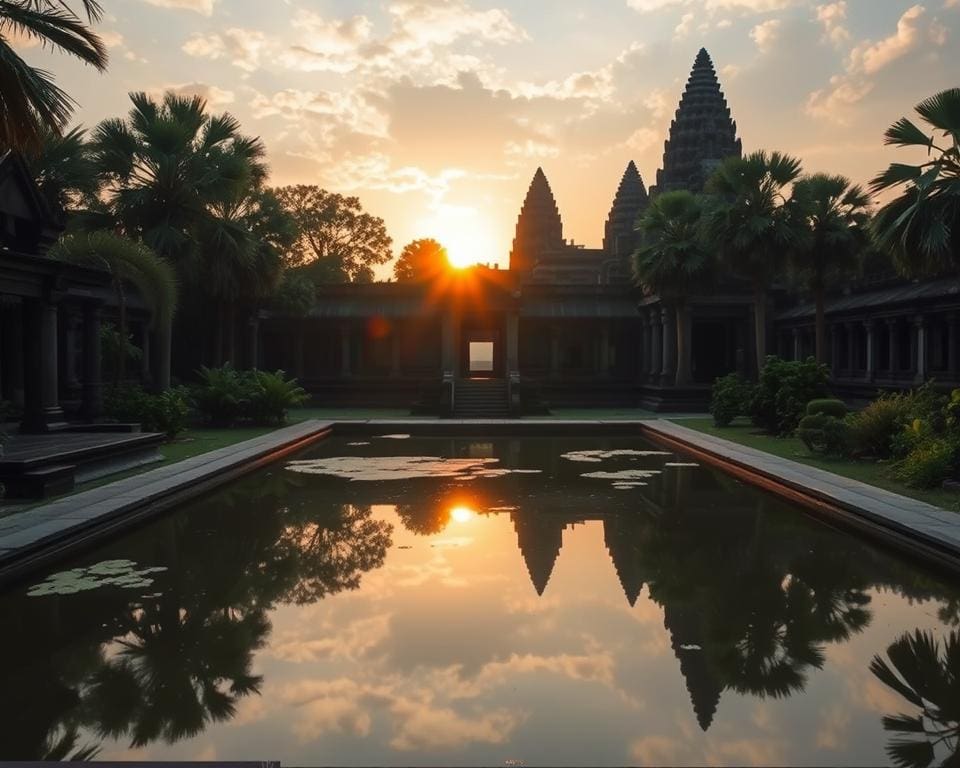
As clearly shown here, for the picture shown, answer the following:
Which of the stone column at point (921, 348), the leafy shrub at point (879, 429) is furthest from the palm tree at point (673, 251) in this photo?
the leafy shrub at point (879, 429)

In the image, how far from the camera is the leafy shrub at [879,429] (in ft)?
55.6

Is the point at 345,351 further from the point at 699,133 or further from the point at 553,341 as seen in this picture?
the point at 699,133

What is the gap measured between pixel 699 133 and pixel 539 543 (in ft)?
164

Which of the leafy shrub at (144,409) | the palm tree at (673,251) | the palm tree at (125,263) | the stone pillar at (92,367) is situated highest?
the palm tree at (673,251)

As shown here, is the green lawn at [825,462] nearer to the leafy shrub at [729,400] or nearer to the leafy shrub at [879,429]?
the leafy shrub at [729,400]

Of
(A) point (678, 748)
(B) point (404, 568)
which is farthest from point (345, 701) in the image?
(B) point (404, 568)

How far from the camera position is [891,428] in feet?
55.8

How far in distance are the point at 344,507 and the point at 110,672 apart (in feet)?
22.4

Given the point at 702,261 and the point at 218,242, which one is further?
the point at 702,261

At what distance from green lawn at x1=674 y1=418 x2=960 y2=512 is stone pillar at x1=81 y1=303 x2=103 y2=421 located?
52.3ft

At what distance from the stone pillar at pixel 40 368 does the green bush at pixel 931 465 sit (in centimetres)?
1633

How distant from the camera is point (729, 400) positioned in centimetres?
2569

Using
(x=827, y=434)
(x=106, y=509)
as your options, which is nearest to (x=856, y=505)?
(x=827, y=434)

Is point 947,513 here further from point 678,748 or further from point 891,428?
point 678,748
